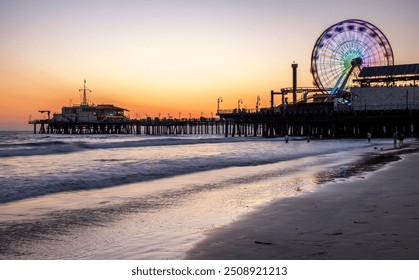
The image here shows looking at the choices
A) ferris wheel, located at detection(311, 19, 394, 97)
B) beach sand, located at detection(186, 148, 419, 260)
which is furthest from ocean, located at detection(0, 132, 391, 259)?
ferris wheel, located at detection(311, 19, 394, 97)

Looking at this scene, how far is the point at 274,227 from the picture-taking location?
6730mm

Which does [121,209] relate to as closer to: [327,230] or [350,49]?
[327,230]

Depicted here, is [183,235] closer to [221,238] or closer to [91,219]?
[221,238]

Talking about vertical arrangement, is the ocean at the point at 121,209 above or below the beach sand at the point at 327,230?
below

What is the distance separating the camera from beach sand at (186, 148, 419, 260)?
498 cm

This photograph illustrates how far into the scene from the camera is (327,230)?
6.22 metres

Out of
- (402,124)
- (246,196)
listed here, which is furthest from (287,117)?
(246,196)

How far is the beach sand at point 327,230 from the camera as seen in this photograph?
4980 millimetres

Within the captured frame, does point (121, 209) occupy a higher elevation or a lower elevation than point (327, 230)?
lower

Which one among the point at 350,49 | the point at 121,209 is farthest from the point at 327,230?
the point at 350,49

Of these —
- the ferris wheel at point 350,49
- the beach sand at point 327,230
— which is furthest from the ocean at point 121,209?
the ferris wheel at point 350,49

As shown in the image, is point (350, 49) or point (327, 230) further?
point (350, 49)

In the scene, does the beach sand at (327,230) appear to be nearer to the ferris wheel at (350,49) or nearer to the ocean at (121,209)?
the ocean at (121,209)

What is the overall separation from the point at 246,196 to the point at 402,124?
5809cm
